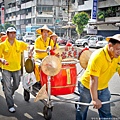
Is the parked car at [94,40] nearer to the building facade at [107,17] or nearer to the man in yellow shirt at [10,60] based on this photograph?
the building facade at [107,17]

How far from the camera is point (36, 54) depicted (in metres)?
5.50

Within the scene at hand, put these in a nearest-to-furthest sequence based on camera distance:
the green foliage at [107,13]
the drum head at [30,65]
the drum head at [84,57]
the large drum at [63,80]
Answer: the large drum at [63,80]
the drum head at [30,65]
the drum head at [84,57]
the green foliage at [107,13]

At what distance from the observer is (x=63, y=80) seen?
4.61 metres

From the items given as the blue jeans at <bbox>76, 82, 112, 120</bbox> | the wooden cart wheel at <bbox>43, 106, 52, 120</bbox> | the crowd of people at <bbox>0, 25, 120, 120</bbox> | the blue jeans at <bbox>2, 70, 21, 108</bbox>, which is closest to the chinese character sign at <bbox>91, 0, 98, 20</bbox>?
the crowd of people at <bbox>0, 25, 120, 120</bbox>

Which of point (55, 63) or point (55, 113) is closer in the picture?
point (55, 63)

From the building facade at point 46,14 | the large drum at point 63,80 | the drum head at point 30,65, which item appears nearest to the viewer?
the large drum at point 63,80

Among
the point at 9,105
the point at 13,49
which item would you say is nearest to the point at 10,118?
the point at 9,105

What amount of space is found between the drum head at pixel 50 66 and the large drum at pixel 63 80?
0.38 meters

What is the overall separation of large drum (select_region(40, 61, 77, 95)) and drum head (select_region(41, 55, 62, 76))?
1.26 feet

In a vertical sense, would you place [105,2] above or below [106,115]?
above

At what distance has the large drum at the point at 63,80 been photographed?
454cm

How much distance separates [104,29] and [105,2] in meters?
4.00

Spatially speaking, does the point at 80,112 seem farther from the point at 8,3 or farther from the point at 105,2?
the point at 8,3

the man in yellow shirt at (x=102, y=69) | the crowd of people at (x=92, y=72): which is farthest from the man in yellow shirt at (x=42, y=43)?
the man in yellow shirt at (x=102, y=69)
